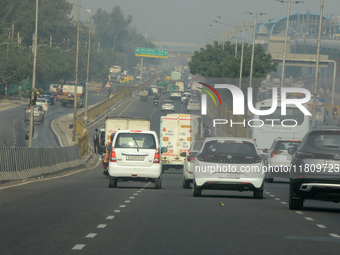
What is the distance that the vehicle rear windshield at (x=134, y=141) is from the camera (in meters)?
25.7

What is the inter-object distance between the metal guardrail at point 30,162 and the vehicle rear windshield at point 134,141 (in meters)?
3.98

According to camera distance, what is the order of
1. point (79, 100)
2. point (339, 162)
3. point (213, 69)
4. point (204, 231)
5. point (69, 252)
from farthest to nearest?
point (213, 69) < point (79, 100) < point (339, 162) < point (204, 231) < point (69, 252)

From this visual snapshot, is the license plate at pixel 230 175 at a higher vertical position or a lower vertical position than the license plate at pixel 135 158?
higher

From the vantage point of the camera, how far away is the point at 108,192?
23.4 m

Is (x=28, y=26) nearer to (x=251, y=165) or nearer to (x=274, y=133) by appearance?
(x=274, y=133)

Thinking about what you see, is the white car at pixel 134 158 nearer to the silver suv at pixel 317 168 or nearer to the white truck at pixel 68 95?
the silver suv at pixel 317 168

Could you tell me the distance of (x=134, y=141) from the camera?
25812 mm

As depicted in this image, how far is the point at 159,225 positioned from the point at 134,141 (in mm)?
11785

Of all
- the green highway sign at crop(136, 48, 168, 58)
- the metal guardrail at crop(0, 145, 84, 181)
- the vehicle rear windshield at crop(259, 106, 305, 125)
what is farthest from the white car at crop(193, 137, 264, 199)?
the green highway sign at crop(136, 48, 168, 58)

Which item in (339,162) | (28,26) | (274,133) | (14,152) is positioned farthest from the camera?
(28,26)

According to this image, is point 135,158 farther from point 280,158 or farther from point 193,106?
point 193,106

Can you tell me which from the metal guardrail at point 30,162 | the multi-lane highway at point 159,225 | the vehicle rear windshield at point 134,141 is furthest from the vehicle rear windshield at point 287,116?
the multi-lane highway at point 159,225

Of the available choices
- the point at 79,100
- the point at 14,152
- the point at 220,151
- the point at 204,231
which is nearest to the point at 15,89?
the point at 79,100

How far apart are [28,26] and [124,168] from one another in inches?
4960
